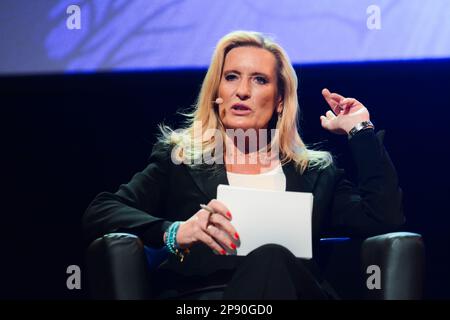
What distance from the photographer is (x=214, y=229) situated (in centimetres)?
190

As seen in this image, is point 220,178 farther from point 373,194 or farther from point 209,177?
point 373,194

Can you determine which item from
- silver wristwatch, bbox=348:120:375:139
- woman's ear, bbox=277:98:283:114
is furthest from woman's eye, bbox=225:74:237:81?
silver wristwatch, bbox=348:120:375:139

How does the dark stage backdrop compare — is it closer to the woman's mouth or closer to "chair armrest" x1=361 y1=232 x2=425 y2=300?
the woman's mouth

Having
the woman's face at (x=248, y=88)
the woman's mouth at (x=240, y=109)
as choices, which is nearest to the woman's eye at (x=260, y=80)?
the woman's face at (x=248, y=88)

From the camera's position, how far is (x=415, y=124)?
2.76m

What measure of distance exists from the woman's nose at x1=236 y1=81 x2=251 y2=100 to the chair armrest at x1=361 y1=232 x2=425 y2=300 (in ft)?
2.27

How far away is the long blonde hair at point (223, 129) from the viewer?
232cm

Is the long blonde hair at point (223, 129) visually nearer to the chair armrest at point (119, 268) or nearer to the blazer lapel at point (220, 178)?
the blazer lapel at point (220, 178)

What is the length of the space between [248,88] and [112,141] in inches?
27.1

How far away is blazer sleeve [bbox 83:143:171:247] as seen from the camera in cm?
204

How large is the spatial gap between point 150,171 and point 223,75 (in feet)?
1.40

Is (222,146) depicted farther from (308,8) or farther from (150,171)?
(308,8)

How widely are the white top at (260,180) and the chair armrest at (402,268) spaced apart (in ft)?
1.46
